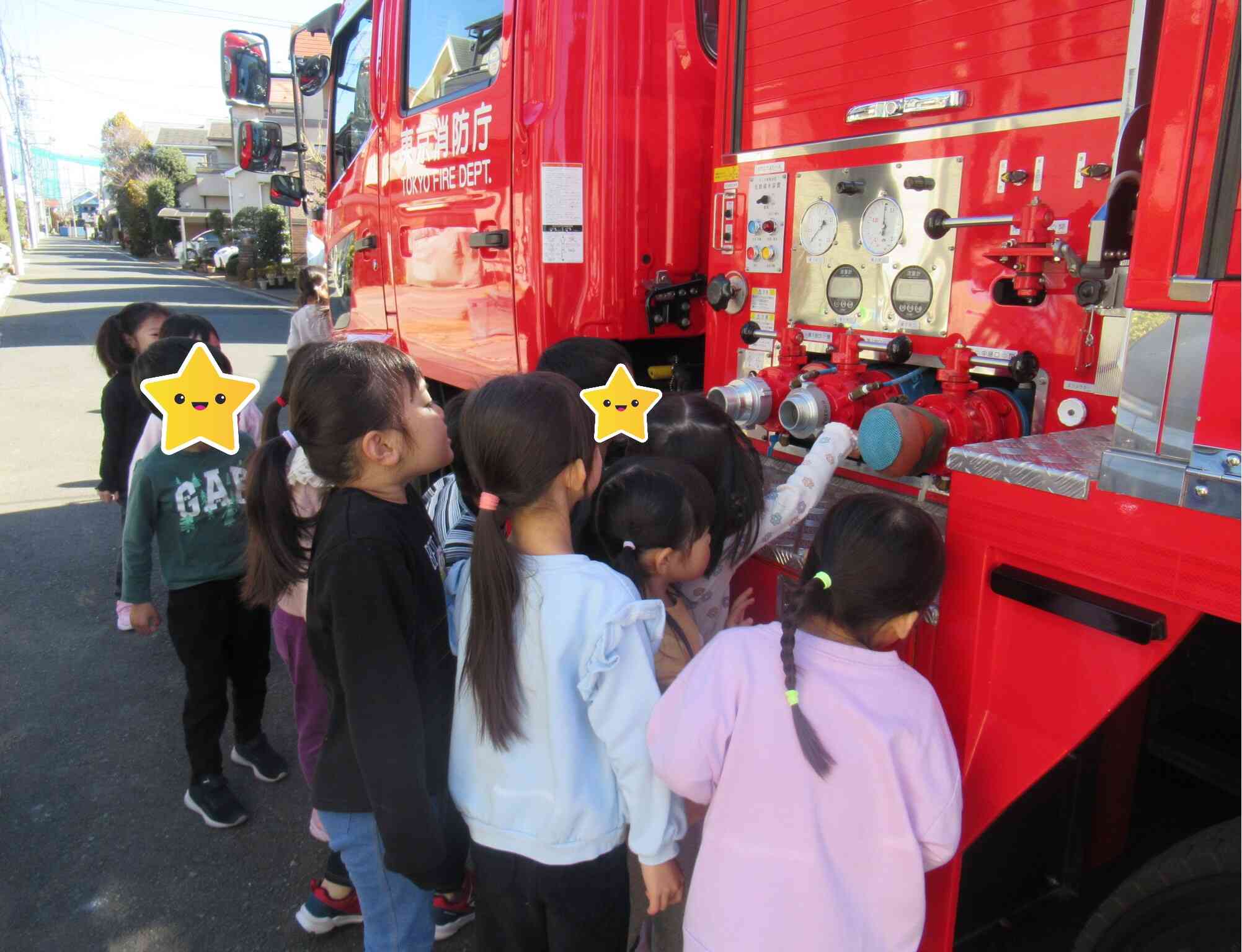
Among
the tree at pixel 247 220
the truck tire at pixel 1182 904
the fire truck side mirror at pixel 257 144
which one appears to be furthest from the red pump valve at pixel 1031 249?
the tree at pixel 247 220

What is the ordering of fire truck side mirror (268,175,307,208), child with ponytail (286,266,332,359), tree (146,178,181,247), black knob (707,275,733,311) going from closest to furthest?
black knob (707,275,733,311) < fire truck side mirror (268,175,307,208) < child with ponytail (286,266,332,359) < tree (146,178,181,247)

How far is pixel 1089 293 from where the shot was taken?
150 cm

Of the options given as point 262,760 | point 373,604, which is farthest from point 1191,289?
point 262,760

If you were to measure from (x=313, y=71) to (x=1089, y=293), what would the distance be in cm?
425

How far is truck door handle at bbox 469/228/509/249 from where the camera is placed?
116 inches

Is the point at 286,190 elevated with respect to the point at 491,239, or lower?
elevated

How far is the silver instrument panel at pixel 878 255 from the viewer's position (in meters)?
1.83

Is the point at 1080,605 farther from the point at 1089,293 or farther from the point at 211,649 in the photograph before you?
the point at 211,649

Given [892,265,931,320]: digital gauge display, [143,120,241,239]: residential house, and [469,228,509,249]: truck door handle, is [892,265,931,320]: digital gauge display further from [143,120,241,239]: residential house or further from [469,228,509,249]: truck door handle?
[143,120,241,239]: residential house

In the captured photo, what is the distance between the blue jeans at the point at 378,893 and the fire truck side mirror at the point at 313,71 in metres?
3.95

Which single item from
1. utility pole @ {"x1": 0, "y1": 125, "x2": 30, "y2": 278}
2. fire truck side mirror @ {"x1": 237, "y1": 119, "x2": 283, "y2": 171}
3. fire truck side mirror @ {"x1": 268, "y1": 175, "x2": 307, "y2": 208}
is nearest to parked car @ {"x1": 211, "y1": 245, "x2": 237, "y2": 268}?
utility pole @ {"x1": 0, "y1": 125, "x2": 30, "y2": 278}

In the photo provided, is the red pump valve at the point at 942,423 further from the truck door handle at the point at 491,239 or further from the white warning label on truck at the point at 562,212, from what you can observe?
the truck door handle at the point at 491,239

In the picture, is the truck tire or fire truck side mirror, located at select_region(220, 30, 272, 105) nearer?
the truck tire

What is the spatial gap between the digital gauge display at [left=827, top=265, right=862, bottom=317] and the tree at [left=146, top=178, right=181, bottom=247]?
5617 cm
